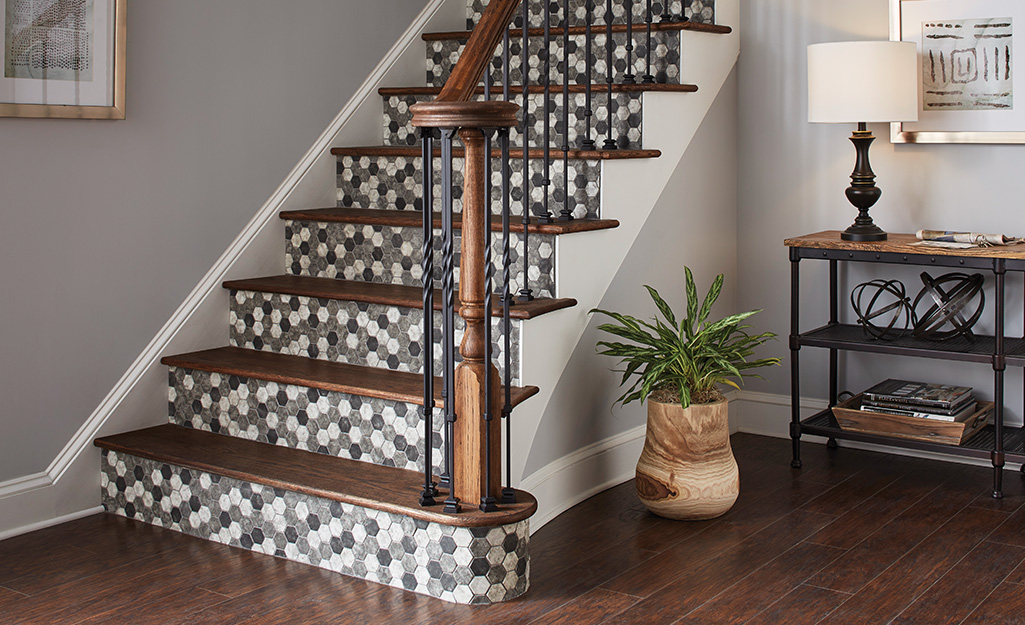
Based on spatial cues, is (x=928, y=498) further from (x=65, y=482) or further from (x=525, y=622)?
(x=65, y=482)

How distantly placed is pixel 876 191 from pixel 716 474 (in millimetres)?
1229

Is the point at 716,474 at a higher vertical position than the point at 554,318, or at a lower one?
lower

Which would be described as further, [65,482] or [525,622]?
[65,482]

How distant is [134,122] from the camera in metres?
3.44

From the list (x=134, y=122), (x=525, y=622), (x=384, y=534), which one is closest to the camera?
(x=525, y=622)

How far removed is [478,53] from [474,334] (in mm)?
719

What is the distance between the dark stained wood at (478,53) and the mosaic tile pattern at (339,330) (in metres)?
0.72

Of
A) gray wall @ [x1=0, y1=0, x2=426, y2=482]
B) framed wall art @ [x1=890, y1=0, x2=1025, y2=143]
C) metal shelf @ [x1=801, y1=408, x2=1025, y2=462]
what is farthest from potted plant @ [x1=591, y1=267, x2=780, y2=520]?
gray wall @ [x1=0, y1=0, x2=426, y2=482]

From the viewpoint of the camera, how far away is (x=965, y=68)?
3.79m

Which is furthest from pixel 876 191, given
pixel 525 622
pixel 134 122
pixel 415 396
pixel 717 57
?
pixel 134 122

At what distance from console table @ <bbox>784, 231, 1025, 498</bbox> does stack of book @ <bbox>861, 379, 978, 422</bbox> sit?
0.31ft

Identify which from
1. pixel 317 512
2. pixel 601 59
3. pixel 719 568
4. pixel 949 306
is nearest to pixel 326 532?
pixel 317 512

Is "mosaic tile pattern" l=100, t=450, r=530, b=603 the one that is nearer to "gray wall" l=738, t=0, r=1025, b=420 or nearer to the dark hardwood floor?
the dark hardwood floor

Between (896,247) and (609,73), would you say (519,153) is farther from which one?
(896,247)
